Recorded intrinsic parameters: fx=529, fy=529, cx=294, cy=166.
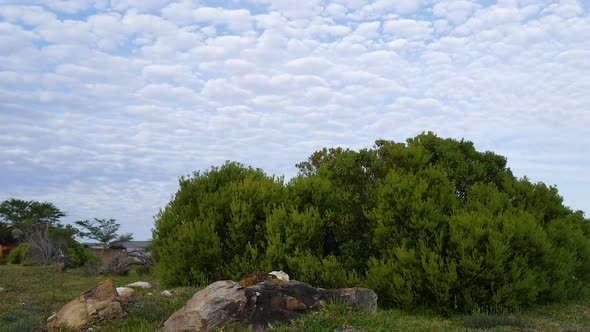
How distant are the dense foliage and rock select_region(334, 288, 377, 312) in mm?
3373

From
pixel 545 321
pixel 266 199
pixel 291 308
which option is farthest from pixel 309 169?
pixel 291 308

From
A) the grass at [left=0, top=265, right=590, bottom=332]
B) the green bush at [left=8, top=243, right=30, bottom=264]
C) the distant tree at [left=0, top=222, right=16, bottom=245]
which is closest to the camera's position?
the grass at [left=0, top=265, right=590, bottom=332]

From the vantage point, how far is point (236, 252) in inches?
658

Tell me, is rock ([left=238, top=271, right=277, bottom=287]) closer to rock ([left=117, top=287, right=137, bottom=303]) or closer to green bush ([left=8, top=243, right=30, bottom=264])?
rock ([left=117, top=287, right=137, bottom=303])

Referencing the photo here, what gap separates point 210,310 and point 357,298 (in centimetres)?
303

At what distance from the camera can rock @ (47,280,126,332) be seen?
10336 mm

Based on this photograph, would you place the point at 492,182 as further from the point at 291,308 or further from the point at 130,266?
the point at 130,266

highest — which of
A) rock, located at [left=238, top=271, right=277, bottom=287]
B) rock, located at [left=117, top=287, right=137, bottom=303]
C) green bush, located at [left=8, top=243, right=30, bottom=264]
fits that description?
rock, located at [left=238, top=271, right=277, bottom=287]

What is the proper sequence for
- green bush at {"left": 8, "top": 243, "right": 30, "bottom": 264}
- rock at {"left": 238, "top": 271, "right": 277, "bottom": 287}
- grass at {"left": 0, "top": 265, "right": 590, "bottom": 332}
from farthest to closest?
green bush at {"left": 8, "top": 243, "right": 30, "bottom": 264} < rock at {"left": 238, "top": 271, "right": 277, "bottom": 287} < grass at {"left": 0, "top": 265, "right": 590, "bottom": 332}

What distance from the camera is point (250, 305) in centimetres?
929

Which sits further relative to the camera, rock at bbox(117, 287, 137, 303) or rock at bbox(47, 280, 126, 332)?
rock at bbox(117, 287, 137, 303)

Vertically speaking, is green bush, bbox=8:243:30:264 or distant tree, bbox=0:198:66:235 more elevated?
distant tree, bbox=0:198:66:235

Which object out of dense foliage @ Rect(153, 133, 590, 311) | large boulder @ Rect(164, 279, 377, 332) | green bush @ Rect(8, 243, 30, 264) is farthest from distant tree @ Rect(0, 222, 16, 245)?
large boulder @ Rect(164, 279, 377, 332)

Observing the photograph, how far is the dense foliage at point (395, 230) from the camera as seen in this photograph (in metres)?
13.7
